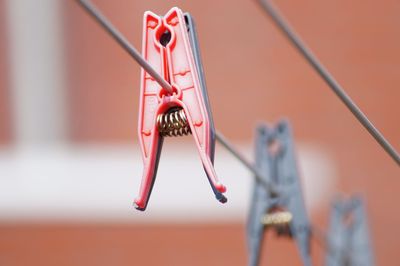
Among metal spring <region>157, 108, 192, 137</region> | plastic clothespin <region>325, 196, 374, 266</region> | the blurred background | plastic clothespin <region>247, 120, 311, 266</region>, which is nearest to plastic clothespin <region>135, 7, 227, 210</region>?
metal spring <region>157, 108, 192, 137</region>

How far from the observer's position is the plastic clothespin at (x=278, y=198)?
592 mm

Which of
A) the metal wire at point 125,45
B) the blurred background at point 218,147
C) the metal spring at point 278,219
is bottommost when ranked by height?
the metal spring at point 278,219

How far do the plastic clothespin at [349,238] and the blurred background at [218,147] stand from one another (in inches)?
27.0

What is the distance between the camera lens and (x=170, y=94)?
1.35 feet

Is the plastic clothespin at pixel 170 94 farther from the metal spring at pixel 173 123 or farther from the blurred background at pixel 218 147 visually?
the blurred background at pixel 218 147

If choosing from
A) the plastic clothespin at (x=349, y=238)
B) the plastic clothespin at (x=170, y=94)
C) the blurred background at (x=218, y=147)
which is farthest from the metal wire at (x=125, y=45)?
the blurred background at (x=218, y=147)

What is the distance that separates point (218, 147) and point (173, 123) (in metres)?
1.15

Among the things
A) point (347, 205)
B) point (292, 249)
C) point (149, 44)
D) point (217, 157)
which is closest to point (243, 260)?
point (292, 249)

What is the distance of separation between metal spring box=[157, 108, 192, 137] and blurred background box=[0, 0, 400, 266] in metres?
1.15

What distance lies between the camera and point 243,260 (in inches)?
61.9

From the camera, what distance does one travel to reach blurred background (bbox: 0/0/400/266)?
62.6 inches

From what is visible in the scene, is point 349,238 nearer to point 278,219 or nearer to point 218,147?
point 278,219

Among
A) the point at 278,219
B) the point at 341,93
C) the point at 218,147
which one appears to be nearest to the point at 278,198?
the point at 278,219

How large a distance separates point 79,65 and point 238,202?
1.59ft
